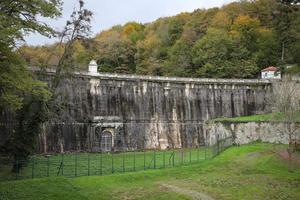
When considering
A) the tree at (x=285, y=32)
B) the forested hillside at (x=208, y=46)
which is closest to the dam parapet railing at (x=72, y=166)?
the tree at (x=285, y=32)

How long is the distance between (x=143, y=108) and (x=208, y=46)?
26.6 metres

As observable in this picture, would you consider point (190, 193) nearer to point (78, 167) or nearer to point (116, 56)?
point (78, 167)

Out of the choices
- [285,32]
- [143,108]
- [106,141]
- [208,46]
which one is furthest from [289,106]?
[208,46]

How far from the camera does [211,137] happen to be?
56.4 m

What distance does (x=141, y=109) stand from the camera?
5366 cm

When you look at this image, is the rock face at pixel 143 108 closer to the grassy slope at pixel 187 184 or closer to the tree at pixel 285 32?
the tree at pixel 285 32

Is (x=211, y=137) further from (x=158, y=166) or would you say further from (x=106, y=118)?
(x=158, y=166)

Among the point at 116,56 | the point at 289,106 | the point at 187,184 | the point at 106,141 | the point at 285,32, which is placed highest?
the point at 285,32

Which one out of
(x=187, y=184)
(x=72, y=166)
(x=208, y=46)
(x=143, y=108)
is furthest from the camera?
(x=208, y=46)

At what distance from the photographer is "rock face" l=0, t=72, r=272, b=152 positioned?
157 ft

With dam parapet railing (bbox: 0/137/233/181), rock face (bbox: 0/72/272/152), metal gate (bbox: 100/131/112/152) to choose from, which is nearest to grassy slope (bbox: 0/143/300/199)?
dam parapet railing (bbox: 0/137/233/181)

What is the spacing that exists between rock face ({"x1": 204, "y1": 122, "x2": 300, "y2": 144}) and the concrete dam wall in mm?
4478

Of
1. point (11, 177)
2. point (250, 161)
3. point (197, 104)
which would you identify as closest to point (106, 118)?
point (197, 104)

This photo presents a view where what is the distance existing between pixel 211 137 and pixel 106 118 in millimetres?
13813
